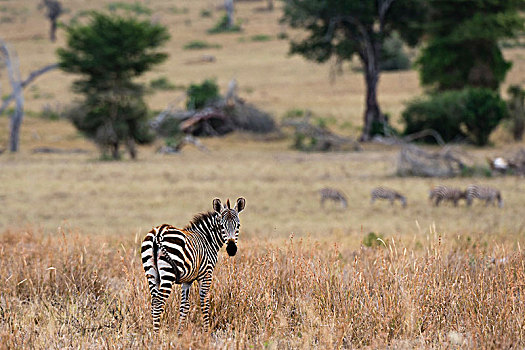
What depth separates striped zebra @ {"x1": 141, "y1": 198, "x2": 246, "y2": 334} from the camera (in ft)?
12.3

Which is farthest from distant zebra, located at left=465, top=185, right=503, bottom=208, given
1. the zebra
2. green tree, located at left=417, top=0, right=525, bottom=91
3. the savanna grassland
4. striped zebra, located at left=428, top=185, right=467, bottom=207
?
green tree, located at left=417, top=0, right=525, bottom=91

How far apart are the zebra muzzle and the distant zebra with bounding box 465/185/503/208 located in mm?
14167

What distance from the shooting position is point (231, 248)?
383cm

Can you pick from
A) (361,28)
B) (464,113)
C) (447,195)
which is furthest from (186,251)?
(361,28)

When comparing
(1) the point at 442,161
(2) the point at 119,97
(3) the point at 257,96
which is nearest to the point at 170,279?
(1) the point at 442,161

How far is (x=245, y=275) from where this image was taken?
5457 mm

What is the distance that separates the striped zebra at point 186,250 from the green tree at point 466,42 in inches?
1196

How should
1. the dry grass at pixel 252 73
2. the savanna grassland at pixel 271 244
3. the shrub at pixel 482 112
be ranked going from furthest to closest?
1. the dry grass at pixel 252 73
2. the shrub at pixel 482 112
3. the savanna grassland at pixel 271 244

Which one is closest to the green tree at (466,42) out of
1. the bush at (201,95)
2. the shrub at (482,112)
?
the shrub at (482,112)

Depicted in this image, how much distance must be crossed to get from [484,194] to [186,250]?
14.4 meters

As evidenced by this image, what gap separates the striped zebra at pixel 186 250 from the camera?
376 centimetres

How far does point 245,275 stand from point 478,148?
2815 cm

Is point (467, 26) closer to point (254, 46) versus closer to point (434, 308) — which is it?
point (434, 308)

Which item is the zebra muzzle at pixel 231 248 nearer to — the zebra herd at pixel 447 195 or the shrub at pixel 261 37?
the zebra herd at pixel 447 195
